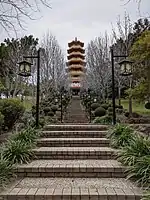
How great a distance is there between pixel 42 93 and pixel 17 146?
1906 centimetres

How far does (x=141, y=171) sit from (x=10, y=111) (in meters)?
6.27

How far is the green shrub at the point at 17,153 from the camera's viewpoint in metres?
5.72

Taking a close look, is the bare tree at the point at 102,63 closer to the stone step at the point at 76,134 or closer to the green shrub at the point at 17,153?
the stone step at the point at 76,134

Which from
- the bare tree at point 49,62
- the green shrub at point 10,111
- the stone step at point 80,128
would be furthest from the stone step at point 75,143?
the bare tree at point 49,62

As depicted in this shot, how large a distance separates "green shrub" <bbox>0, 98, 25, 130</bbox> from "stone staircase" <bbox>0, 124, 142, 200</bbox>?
9.87ft

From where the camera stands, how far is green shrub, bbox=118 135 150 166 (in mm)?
5395

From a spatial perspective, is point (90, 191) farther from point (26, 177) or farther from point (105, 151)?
point (105, 151)

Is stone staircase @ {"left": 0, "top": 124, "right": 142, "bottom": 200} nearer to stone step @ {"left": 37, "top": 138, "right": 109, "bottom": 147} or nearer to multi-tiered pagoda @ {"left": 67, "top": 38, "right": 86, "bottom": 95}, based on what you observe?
stone step @ {"left": 37, "top": 138, "right": 109, "bottom": 147}

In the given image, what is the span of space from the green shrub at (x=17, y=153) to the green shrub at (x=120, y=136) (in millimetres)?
2175

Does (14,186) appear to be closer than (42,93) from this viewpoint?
Yes

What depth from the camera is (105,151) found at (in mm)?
6445

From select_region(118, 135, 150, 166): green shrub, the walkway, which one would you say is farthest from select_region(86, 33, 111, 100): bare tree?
select_region(118, 135, 150, 166): green shrub

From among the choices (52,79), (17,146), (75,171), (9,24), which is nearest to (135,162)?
(75,171)

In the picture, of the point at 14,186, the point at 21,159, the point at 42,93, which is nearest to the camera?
the point at 14,186
